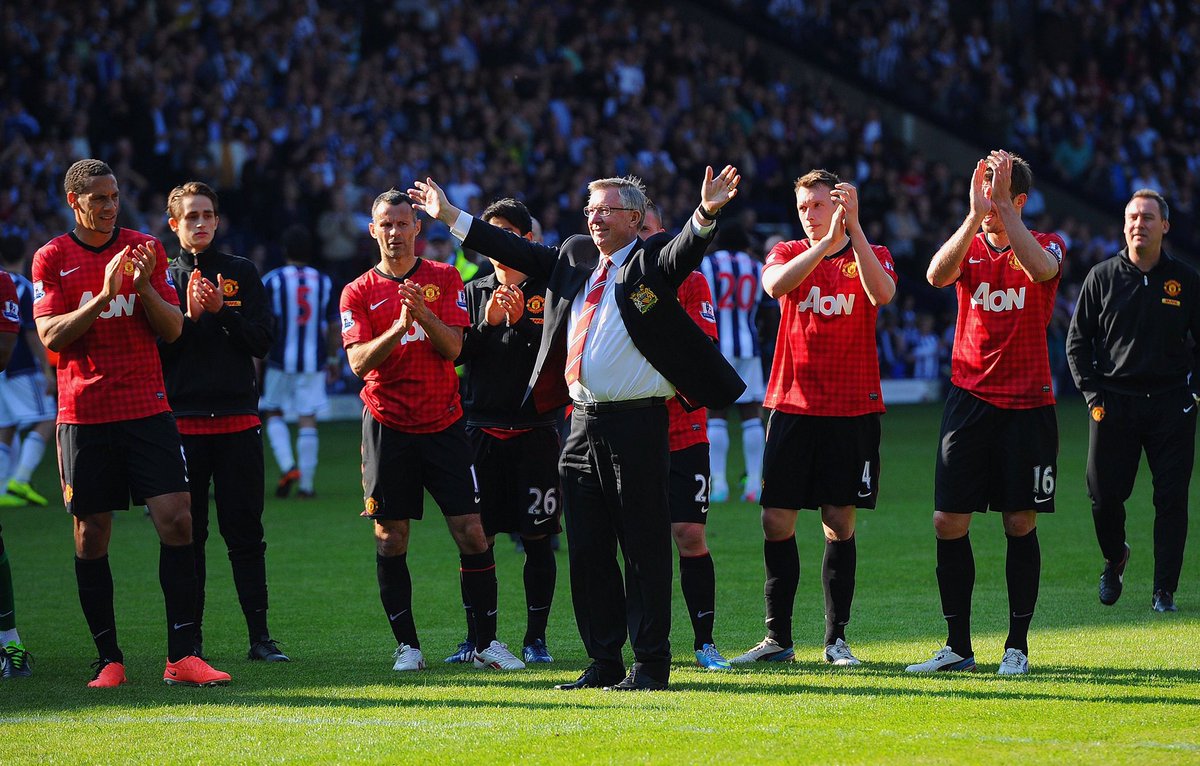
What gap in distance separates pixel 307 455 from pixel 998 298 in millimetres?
8367

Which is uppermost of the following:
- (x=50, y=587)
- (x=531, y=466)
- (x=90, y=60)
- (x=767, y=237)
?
(x=90, y=60)

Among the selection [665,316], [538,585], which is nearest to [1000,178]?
[665,316]

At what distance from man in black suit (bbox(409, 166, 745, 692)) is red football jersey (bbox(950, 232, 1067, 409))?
125cm

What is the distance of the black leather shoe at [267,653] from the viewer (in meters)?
7.39

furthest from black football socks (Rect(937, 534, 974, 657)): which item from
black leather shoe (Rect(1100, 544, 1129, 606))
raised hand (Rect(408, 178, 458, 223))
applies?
raised hand (Rect(408, 178, 458, 223))

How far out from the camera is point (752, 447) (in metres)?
13.2

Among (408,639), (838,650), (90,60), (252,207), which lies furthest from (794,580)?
(90,60)

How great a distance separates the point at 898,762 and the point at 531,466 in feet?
10.0

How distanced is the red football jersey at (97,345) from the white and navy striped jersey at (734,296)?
6535 millimetres

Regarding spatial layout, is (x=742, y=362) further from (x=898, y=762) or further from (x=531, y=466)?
(x=898, y=762)

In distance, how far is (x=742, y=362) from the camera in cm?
1338

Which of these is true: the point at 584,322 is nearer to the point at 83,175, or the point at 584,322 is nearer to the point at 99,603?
the point at 83,175

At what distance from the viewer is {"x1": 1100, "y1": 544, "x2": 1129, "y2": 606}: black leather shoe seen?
28.2ft

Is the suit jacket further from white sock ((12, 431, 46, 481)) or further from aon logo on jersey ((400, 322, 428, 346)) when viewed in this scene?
white sock ((12, 431, 46, 481))
